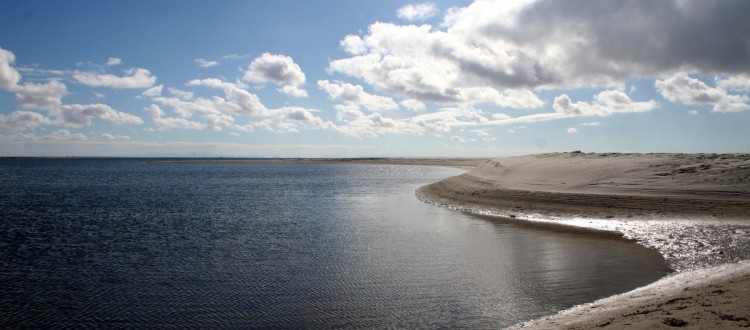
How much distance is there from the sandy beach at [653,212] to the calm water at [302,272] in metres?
1.06

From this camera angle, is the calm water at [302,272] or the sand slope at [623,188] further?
the sand slope at [623,188]

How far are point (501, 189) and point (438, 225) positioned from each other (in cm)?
975

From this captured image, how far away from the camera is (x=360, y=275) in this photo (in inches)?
555

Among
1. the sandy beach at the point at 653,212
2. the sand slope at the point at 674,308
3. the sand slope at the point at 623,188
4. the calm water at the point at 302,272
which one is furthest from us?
the sand slope at the point at 623,188

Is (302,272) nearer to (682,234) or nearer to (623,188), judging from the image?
(682,234)

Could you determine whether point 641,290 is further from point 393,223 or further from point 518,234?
point 393,223

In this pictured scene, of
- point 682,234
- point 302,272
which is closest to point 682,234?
point 682,234

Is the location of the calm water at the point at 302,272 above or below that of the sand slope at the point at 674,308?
below

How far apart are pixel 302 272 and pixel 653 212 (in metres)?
17.2

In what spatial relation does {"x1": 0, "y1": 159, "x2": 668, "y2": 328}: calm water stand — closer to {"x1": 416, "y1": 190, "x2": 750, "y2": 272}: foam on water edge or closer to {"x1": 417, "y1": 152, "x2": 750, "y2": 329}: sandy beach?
{"x1": 416, "y1": 190, "x2": 750, "y2": 272}: foam on water edge

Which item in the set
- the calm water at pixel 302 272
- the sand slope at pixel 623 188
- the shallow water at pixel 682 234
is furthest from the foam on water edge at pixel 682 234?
the sand slope at pixel 623 188

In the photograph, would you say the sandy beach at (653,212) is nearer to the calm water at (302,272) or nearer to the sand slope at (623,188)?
the sand slope at (623,188)

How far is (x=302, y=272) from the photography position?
1452 cm

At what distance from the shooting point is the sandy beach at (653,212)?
8.85 meters
